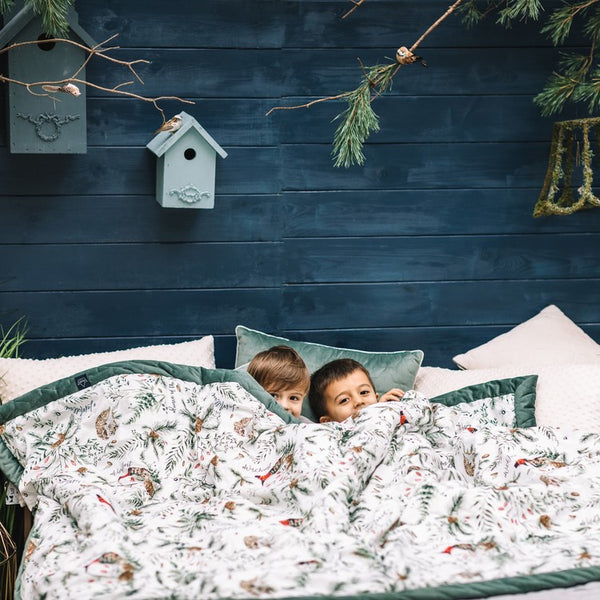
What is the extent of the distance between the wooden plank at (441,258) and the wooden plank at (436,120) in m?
0.32

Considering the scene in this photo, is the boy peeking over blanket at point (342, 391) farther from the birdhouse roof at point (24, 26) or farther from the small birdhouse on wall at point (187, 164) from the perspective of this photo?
the birdhouse roof at point (24, 26)

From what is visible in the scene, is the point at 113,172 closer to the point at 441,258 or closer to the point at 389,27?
the point at 389,27

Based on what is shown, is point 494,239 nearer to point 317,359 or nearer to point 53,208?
point 317,359

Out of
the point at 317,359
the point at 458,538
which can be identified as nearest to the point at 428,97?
the point at 317,359

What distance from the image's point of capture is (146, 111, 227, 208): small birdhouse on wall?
7.80 feet

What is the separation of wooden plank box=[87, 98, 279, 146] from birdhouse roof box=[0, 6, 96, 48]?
0.22m

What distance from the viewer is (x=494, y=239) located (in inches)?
107

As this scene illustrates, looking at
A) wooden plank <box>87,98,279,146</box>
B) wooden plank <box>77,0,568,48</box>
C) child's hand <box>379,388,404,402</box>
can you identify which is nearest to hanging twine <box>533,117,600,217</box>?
wooden plank <box>77,0,568,48</box>

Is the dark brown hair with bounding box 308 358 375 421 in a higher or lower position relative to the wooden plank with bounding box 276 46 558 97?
lower

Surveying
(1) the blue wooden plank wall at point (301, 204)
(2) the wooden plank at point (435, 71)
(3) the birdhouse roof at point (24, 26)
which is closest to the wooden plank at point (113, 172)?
(1) the blue wooden plank wall at point (301, 204)

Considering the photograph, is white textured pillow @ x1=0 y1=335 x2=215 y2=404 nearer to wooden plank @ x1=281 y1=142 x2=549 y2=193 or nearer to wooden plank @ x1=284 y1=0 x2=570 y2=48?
wooden plank @ x1=281 y1=142 x2=549 y2=193

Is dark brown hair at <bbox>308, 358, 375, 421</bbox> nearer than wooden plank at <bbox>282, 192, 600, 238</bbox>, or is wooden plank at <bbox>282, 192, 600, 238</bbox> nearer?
dark brown hair at <bbox>308, 358, 375, 421</bbox>

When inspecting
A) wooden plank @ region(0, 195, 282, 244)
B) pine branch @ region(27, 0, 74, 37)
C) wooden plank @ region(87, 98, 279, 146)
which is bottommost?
wooden plank @ region(0, 195, 282, 244)

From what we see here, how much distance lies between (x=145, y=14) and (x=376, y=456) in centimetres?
146
